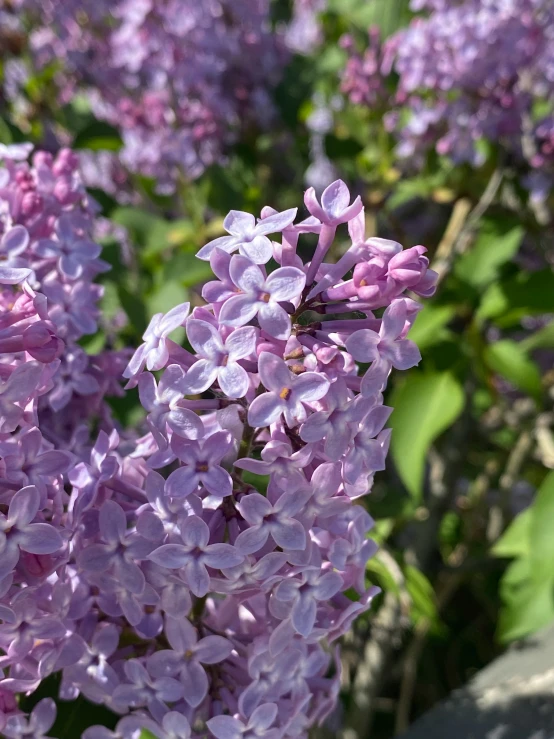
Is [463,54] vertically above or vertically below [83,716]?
above

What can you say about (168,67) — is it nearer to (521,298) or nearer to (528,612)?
(521,298)

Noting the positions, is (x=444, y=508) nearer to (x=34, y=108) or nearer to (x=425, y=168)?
(x=425, y=168)

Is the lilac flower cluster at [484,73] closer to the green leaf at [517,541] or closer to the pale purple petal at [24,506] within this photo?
the green leaf at [517,541]

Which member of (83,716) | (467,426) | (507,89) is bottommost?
(467,426)

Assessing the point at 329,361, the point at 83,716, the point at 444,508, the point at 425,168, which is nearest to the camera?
the point at 329,361

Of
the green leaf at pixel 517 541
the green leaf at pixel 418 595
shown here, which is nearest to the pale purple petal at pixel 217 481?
the green leaf at pixel 418 595

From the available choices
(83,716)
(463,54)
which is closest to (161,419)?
(83,716)

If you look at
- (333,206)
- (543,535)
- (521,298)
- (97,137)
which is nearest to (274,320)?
(333,206)
